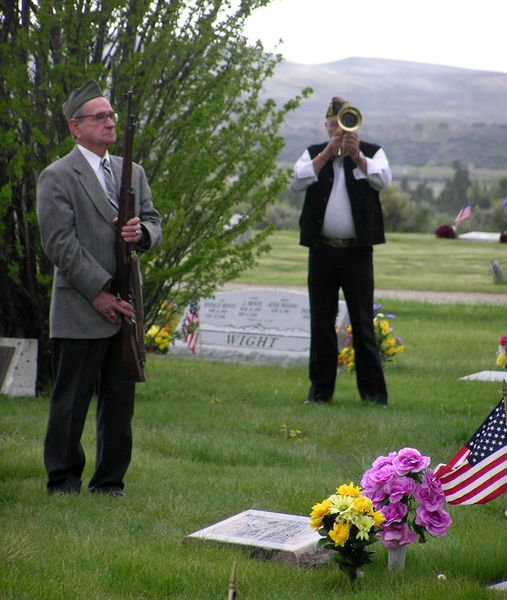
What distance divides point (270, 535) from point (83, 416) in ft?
5.01

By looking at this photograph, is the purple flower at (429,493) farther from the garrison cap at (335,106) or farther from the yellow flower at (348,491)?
the garrison cap at (335,106)

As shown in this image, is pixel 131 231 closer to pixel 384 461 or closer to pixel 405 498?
pixel 384 461

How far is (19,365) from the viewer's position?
1000 centimetres

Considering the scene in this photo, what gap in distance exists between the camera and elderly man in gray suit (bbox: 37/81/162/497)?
20.9 ft

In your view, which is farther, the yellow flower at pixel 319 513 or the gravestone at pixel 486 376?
the gravestone at pixel 486 376

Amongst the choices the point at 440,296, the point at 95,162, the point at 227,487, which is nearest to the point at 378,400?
the point at 227,487

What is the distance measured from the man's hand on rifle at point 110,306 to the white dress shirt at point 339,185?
3.29m

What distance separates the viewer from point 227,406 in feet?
31.9

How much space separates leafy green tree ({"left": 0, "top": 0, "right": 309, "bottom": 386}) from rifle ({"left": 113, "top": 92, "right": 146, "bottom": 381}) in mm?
3039

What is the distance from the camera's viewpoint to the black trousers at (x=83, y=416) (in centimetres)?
643

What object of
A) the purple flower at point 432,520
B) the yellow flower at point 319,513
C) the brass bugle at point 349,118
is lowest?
the purple flower at point 432,520

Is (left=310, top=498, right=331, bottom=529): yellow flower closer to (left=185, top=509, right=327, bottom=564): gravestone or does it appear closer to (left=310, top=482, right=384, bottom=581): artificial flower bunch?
(left=310, top=482, right=384, bottom=581): artificial flower bunch

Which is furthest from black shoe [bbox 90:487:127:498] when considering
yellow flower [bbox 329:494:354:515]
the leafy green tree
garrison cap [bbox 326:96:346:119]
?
garrison cap [bbox 326:96:346:119]

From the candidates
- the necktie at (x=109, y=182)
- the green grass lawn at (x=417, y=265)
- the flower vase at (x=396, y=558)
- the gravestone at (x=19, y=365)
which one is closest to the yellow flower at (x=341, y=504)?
the flower vase at (x=396, y=558)
